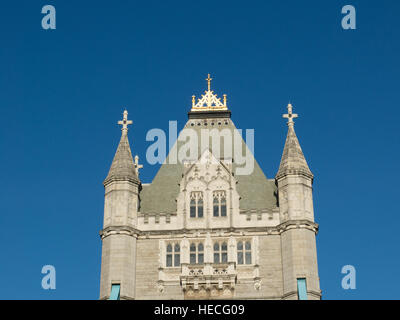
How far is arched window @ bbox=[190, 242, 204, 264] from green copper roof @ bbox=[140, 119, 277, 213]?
2.72 m

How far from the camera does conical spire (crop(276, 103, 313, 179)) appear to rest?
49.9 metres

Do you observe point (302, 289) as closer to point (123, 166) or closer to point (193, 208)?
point (193, 208)

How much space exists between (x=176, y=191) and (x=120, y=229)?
4.99 m

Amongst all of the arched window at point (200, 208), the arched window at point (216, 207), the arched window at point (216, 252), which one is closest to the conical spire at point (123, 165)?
the arched window at point (200, 208)

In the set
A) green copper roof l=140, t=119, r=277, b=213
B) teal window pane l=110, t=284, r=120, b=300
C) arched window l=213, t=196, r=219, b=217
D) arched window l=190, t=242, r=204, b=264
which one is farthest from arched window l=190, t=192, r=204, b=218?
teal window pane l=110, t=284, r=120, b=300

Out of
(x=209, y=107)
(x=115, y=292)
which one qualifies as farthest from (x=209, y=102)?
(x=115, y=292)

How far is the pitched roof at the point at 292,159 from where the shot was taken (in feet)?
164

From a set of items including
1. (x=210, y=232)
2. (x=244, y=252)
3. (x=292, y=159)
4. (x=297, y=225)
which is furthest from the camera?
(x=292, y=159)

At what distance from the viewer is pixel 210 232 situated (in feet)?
161

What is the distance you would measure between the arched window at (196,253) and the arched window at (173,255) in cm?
73

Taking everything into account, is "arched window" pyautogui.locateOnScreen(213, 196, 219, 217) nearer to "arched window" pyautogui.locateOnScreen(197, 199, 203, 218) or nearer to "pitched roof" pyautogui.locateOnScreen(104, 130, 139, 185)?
"arched window" pyautogui.locateOnScreen(197, 199, 203, 218)

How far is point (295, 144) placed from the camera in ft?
169

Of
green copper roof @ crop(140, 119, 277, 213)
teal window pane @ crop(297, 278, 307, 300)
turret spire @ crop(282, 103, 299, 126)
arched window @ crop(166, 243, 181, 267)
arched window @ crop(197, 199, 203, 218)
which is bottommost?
teal window pane @ crop(297, 278, 307, 300)
